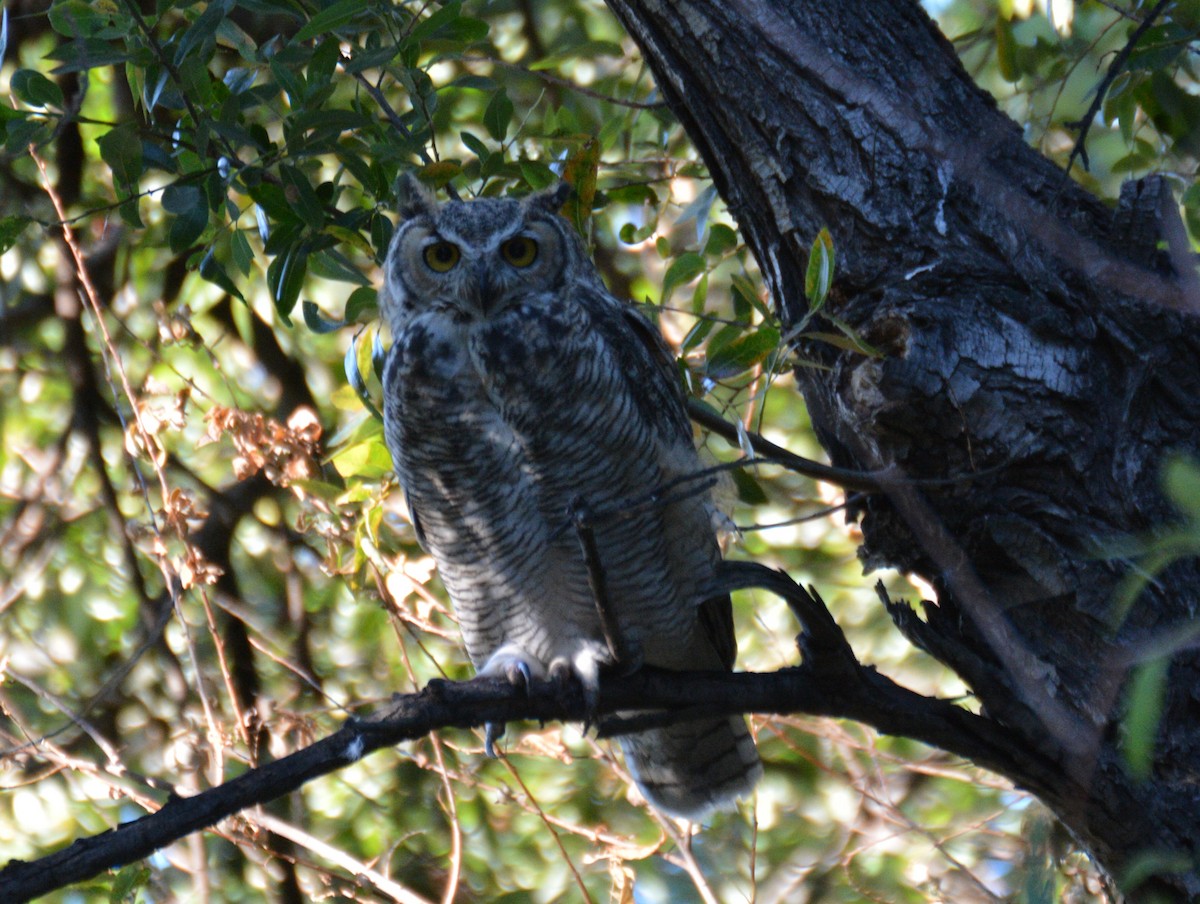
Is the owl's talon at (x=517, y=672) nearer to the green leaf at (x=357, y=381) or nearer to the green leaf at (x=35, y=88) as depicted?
the green leaf at (x=357, y=381)

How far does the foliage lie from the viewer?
2.75 m

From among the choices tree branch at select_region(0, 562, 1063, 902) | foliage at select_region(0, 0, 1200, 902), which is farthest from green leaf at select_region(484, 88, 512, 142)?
tree branch at select_region(0, 562, 1063, 902)

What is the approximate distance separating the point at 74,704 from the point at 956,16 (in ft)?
10.0

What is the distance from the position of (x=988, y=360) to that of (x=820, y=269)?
0.35 meters

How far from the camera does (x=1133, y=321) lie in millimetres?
A: 1864

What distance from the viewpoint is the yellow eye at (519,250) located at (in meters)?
2.19

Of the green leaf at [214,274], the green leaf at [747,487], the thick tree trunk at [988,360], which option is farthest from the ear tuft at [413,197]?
the green leaf at [747,487]

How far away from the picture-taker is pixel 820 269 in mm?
1663

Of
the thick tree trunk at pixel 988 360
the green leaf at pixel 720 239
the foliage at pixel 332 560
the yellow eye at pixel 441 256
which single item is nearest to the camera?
the thick tree trunk at pixel 988 360

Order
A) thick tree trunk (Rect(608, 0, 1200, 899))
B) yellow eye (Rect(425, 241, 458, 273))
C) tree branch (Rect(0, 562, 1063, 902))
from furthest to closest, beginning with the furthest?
yellow eye (Rect(425, 241, 458, 273))
thick tree trunk (Rect(608, 0, 1200, 899))
tree branch (Rect(0, 562, 1063, 902))

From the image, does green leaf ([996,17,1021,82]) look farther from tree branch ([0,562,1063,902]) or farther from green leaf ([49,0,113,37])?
green leaf ([49,0,113,37])

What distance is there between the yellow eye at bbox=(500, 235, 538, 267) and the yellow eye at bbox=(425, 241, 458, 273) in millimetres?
91

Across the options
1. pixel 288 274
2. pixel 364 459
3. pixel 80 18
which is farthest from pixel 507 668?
pixel 80 18

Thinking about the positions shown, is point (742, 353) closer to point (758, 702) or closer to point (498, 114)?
point (758, 702)
